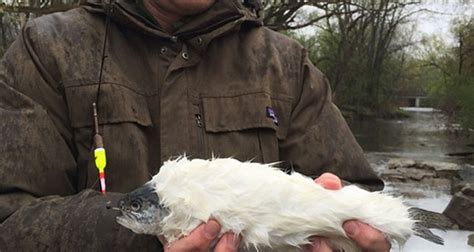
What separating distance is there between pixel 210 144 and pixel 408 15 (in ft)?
174

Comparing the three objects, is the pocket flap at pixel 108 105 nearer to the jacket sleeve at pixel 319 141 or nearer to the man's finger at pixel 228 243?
the jacket sleeve at pixel 319 141

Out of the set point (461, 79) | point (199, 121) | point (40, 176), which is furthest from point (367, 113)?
point (40, 176)

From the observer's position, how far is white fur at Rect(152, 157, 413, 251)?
6.04ft

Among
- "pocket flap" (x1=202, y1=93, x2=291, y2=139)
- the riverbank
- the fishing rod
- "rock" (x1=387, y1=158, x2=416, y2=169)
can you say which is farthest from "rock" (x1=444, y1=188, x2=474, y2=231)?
the riverbank

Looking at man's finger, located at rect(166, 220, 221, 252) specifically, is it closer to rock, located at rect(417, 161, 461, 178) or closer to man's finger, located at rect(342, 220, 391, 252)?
man's finger, located at rect(342, 220, 391, 252)

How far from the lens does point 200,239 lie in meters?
1.78

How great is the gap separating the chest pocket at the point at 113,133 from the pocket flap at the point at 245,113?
29cm

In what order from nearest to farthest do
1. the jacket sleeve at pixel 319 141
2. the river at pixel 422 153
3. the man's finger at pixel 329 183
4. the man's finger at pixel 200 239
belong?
the man's finger at pixel 200 239 → the man's finger at pixel 329 183 → the jacket sleeve at pixel 319 141 → the river at pixel 422 153

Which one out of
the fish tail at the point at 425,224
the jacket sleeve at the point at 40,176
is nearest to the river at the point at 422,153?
the fish tail at the point at 425,224

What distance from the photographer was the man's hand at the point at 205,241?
1783 millimetres

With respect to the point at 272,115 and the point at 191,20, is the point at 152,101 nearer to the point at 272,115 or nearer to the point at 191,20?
the point at 191,20

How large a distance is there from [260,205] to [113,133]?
2.73 feet

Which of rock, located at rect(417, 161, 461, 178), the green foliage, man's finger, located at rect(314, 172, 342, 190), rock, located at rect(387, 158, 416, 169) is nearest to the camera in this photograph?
man's finger, located at rect(314, 172, 342, 190)

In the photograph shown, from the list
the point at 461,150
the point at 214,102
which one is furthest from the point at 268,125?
the point at 461,150
